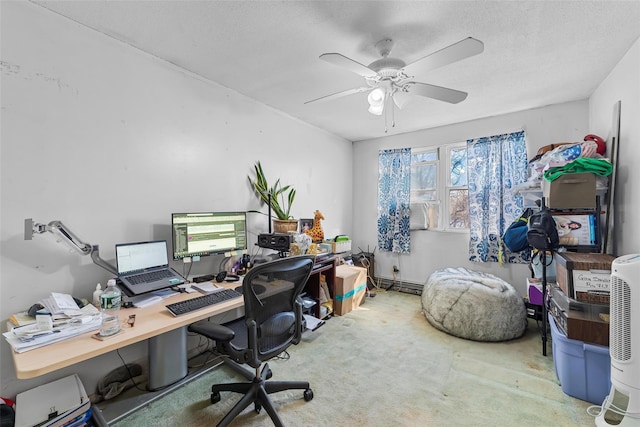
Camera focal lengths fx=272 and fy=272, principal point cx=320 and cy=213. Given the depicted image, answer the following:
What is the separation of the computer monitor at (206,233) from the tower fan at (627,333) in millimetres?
2589

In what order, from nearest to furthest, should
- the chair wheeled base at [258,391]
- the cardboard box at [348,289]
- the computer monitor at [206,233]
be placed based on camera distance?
the chair wheeled base at [258,391]
the computer monitor at [206,233]
the cardboard box at [348,289]

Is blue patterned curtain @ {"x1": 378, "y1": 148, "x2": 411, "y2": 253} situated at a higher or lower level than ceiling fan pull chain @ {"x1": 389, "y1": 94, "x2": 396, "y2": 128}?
lower

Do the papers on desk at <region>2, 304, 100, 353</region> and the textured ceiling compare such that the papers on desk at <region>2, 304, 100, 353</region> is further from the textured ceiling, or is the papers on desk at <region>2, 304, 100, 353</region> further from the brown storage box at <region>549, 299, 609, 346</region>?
the brown storage box at <region>549, 299, 609, 346</region>

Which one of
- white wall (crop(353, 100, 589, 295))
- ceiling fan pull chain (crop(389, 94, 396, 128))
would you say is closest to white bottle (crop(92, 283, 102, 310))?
ceiling fan pull chain (crop(389, 94, 396, 128))

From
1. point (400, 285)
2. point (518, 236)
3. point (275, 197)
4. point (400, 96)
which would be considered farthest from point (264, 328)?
point (400, 285)

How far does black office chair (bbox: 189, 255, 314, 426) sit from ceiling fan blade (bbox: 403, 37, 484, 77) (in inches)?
54.6

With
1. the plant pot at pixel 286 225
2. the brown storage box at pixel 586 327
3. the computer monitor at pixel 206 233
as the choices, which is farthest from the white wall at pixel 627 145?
the computer monitor at pixel 206 233

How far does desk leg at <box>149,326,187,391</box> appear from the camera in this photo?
1929mm

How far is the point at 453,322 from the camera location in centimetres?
277

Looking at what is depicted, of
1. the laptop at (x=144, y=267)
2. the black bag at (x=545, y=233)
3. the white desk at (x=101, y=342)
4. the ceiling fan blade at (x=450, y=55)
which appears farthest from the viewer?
the black bag at (x=545, y=233)

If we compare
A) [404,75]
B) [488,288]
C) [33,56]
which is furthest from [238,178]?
[488,288]

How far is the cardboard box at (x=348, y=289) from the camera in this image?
333cm

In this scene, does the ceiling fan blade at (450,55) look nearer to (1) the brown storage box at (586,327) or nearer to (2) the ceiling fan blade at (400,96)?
(2) the ceiling fan blade at (400,96)

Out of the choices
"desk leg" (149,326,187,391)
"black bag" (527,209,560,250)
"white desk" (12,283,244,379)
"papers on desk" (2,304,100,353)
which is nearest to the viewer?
"white desk" (12,283,244,379)
